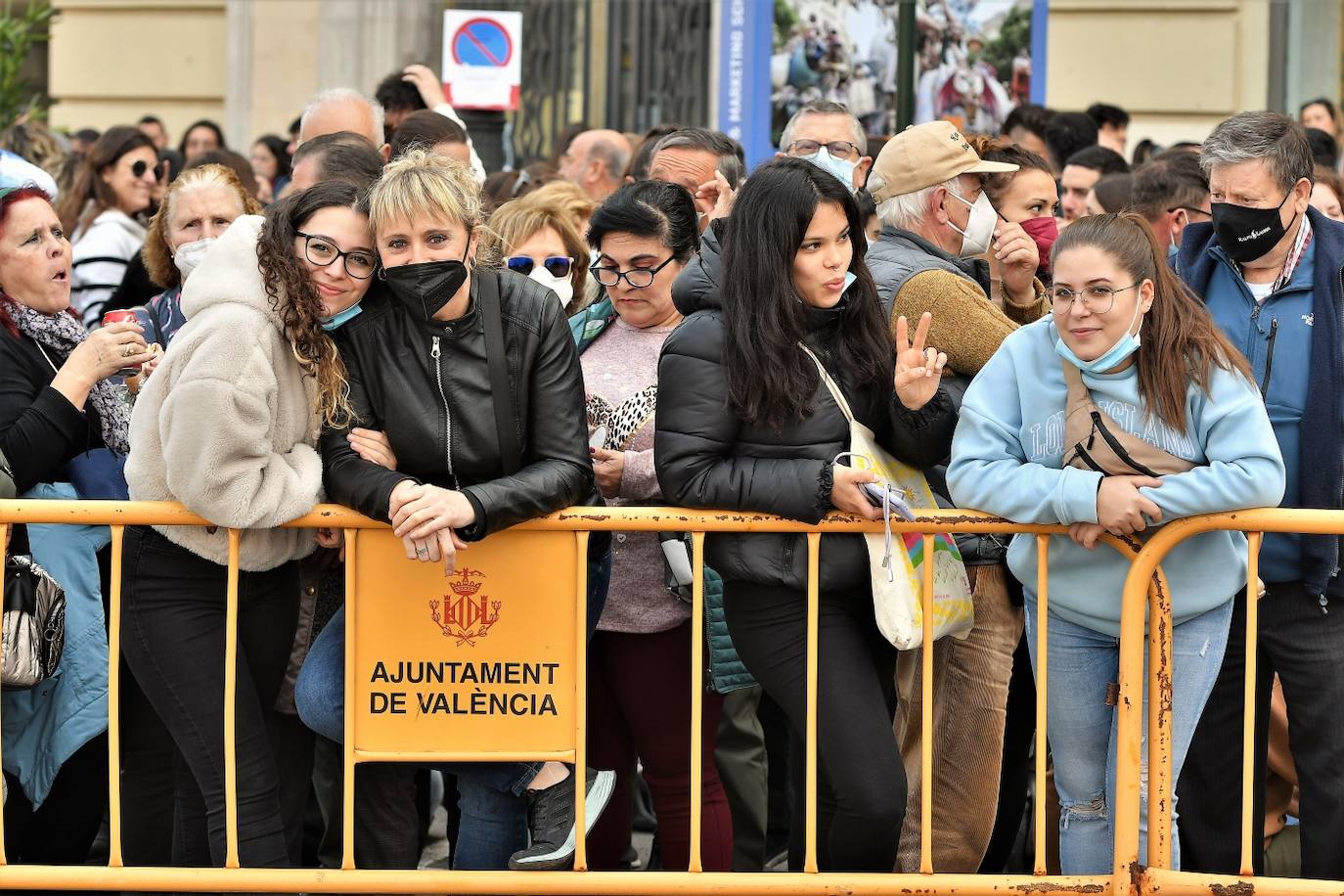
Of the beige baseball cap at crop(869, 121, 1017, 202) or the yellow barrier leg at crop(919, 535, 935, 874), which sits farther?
the beige baseball cap at crop(869, 121, 1017, 202)

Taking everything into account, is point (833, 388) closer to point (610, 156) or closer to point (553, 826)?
point (553, 826)

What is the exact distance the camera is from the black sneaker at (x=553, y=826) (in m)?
4.37

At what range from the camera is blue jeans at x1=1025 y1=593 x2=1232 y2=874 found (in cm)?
425

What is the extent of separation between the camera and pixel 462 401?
168 inches

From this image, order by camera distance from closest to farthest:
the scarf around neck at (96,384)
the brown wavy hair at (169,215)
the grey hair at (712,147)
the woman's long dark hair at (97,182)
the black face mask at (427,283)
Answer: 1. the black face mask at (427,283)
2. the scarf around neck at (96,384)
3. the brown wavy hair at (169,215)
4. the grey hair at (712,147)
5. the woman's long dark hair at (97,182)

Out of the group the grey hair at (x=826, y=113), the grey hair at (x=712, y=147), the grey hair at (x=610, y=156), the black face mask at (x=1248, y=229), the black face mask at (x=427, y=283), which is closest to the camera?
the black face mask at (x=427, y=283)

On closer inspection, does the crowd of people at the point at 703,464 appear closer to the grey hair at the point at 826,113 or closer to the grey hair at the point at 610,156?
the grey hair at the point at 826,113

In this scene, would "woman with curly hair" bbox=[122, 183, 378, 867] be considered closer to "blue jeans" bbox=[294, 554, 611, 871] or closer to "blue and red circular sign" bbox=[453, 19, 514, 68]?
"blue jeans" bbox=[294, 554, 611, 871]

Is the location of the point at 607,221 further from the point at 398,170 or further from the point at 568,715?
the point at 568,715

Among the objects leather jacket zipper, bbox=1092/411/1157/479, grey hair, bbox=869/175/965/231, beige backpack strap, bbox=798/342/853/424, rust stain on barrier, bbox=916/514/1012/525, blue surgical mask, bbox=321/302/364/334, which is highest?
grey hair, bbox=869/175/965/231

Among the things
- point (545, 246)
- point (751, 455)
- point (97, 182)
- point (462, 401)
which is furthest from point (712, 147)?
point (97, 182)

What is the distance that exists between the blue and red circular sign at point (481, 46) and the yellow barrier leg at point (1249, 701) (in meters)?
5.79

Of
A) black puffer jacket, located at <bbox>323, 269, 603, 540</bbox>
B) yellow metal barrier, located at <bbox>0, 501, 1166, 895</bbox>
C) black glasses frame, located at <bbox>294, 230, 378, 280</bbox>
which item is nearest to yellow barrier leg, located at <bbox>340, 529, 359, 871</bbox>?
yellow metal barrier, located at <bbox>0, 501, 1166, 895</bbox>

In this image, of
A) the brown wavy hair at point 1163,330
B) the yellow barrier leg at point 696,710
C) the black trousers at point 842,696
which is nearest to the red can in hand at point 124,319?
the yellow barrier leg at point 696,710
